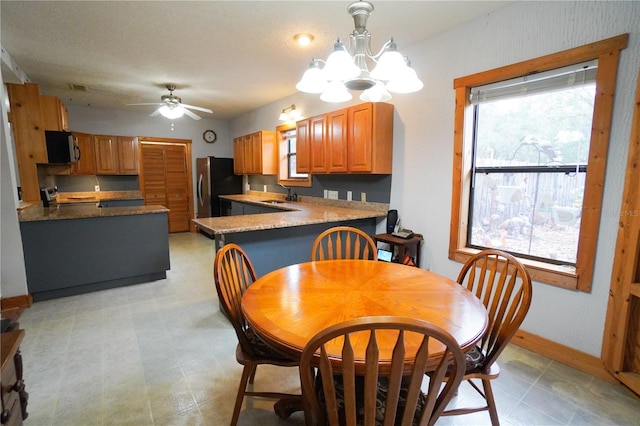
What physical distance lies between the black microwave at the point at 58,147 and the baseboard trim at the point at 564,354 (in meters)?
5.12

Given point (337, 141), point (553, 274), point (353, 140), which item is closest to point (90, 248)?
point (337, 141)

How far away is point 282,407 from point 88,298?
2737 millimetres

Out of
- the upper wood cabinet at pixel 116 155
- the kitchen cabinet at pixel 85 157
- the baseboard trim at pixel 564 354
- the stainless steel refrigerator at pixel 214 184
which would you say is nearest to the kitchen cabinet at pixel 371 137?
the baseboard trim at pixel 564 354

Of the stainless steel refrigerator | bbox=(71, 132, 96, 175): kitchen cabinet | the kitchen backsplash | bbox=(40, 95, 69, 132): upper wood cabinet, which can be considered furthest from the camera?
the stainless steel refrigerator

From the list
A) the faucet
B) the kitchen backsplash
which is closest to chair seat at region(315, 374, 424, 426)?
the faucet

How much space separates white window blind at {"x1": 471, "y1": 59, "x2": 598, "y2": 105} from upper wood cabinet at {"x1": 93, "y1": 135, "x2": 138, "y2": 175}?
19.5 ft

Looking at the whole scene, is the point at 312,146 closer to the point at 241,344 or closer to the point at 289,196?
the point at 289,196

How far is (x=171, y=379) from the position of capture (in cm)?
192

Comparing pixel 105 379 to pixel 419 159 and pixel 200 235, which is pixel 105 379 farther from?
pixel 200 235

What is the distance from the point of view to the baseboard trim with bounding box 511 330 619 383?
→ 195 cm

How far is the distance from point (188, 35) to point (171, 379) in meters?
2.82

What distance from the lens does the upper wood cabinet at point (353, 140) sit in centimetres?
313

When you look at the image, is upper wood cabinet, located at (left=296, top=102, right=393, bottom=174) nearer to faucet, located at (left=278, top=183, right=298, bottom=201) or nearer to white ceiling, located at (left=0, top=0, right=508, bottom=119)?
white ceiling, located at (left=0, top=0, right=508, bottom=119)

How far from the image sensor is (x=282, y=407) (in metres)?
1.61
